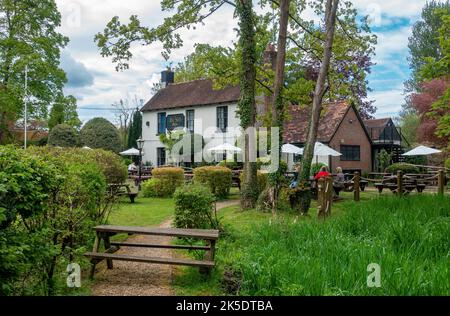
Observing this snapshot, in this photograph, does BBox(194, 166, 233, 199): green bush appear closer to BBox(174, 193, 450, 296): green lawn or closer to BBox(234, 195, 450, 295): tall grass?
BBox(174, 193, 450, 296): green lawn

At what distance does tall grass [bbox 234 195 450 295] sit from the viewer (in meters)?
4.70

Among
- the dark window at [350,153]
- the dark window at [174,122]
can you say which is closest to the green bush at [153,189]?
the dark window at [350,153]

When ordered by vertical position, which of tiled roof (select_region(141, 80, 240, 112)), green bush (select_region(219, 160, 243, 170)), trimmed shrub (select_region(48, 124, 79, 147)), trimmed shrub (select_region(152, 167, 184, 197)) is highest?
tiled roof (select_region(141, 80, 240, 112))

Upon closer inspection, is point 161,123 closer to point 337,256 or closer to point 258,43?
point 258,43

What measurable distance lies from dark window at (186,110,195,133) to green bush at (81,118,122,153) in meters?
6.62

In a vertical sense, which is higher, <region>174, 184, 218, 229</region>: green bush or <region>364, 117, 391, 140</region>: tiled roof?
<region>364, 117, 391, 140</region>: tiled roof

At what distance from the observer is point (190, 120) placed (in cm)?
3762

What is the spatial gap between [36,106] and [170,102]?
1208 cm

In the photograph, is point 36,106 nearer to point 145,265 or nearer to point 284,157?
point 284,157

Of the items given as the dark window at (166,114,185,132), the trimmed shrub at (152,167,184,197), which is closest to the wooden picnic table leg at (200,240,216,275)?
the trimmed shrub at (152,167,184,197)

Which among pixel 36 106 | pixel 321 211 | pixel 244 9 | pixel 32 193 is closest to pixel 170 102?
pixel 36 106

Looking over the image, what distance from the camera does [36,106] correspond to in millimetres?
31203

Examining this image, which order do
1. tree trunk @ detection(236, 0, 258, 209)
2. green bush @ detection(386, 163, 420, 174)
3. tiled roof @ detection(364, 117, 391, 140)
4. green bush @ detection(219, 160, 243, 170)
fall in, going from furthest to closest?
tiled roof @ detection(364, 117, 391, 140), green bush @ detection(386, 163, 420, 174), green bush @ detection(219, 160, 243, 170), tree trunk @ detection(236, 0, 258, 209)

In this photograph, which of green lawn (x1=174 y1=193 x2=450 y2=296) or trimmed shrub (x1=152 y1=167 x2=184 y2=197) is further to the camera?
trimmed shrub (x1=152 y1=167 x2=184 y2=197)
